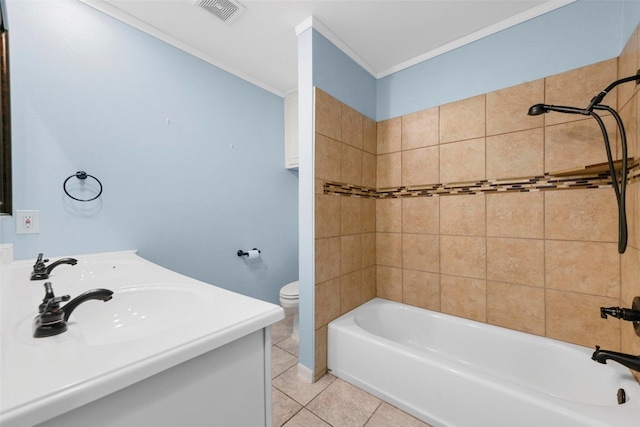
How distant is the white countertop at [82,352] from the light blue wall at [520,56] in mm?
2034

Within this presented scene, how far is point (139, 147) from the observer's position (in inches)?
66.9

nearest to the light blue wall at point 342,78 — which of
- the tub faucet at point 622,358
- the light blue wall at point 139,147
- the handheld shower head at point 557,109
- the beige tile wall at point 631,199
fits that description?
the light blue wall at point 139,147

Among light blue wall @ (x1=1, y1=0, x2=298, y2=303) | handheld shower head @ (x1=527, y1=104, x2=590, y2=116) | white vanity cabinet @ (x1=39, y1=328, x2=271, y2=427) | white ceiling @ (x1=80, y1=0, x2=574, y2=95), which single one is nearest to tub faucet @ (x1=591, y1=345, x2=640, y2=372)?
handheld shower head @ (x1=527, y1=104, x2=590, y2=116)

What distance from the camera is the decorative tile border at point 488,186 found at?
4.63 feet

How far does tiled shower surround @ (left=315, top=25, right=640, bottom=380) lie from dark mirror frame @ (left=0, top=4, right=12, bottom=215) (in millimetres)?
1547

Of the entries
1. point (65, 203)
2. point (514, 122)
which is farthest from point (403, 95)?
point (65, 203)

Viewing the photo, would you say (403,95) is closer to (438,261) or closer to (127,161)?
(438,261)

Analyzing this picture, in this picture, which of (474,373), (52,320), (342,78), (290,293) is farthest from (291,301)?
(342,78)

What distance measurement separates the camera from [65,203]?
142 cm

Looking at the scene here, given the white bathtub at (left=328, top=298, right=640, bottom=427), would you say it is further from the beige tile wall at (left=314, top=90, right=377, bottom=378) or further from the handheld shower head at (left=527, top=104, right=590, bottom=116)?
the handheld shower head at (left=527, top=104, right=590, bottom=116)

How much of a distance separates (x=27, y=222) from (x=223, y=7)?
166 centimetres

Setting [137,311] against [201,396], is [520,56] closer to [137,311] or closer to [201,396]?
[201,396]

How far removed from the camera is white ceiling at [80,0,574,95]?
5.15 feet

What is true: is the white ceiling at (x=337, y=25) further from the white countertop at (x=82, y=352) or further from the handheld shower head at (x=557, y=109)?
the white countertop at (x=82, y=352)
